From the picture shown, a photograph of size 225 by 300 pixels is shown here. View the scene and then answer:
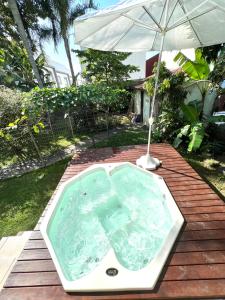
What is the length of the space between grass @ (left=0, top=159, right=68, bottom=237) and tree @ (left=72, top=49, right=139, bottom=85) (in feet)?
22.7

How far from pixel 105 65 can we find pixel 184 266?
419 inches

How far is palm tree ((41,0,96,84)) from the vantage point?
1101 cm

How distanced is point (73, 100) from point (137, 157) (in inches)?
123

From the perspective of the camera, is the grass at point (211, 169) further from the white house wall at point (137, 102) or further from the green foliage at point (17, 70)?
the green foliage at point (17, 70)

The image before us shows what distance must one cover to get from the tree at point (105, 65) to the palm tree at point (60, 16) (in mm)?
3006

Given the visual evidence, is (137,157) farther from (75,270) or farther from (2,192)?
(2,192)

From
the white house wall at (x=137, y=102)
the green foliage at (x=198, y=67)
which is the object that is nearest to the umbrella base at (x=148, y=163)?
the green foliage at (x=198, y=67)

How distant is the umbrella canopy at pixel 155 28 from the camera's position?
344 centimetres

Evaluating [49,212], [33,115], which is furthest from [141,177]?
[33,115]

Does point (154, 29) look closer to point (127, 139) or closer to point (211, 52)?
point (211, 52)

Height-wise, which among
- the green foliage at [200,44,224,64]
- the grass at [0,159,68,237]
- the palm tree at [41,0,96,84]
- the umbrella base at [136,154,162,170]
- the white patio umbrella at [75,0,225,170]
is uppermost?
the palm tree at [41,0,96,84]

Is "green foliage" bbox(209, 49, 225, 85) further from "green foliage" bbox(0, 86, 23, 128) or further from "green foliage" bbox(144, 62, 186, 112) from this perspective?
"green foliage" bbox(0, 86, 23, 128)

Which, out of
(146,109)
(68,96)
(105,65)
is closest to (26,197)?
(68,96)

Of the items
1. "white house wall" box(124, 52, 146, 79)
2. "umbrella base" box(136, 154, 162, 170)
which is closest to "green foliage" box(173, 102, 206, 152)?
"umbrella base" box(136, 154, 162, 170)
